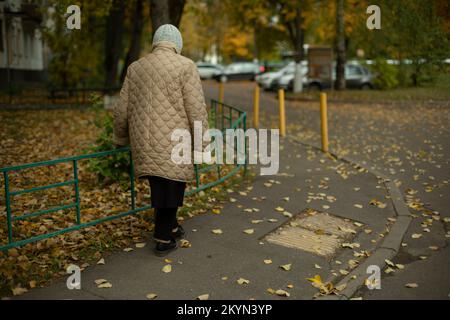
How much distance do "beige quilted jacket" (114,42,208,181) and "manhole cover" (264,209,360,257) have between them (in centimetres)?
163

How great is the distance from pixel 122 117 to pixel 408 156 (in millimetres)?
6662

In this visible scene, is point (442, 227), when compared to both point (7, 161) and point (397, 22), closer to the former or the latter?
point (397, 22)

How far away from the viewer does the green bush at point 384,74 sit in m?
24.9

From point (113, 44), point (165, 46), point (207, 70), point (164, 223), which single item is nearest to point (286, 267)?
point (164, 223)

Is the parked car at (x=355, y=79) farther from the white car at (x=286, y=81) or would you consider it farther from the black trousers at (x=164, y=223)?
the black trousers at (x=164, y=223)

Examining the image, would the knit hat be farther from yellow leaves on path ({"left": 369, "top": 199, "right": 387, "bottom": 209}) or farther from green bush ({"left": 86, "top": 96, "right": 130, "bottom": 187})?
yellow leaves on path ({"left": 369, "top": 199, "right": 387, "bottom": 209})

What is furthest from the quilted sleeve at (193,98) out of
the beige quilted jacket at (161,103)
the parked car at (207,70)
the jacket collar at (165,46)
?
the parked car at (207,70)

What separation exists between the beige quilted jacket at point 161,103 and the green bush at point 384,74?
862 inches

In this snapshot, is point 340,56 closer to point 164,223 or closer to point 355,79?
point 355,79

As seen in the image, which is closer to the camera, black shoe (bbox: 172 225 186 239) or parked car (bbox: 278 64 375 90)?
black shoe (bbox: 172 225 186 239)

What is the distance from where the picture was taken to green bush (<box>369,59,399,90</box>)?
81.7 ft

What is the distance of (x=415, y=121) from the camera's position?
1401 centimetres

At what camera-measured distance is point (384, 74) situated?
25.4 m

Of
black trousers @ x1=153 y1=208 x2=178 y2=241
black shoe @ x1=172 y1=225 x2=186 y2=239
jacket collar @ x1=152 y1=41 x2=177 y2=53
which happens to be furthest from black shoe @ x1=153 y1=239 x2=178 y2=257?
jacket collar @ x1=152 y1=41 x2=177 y2=53
